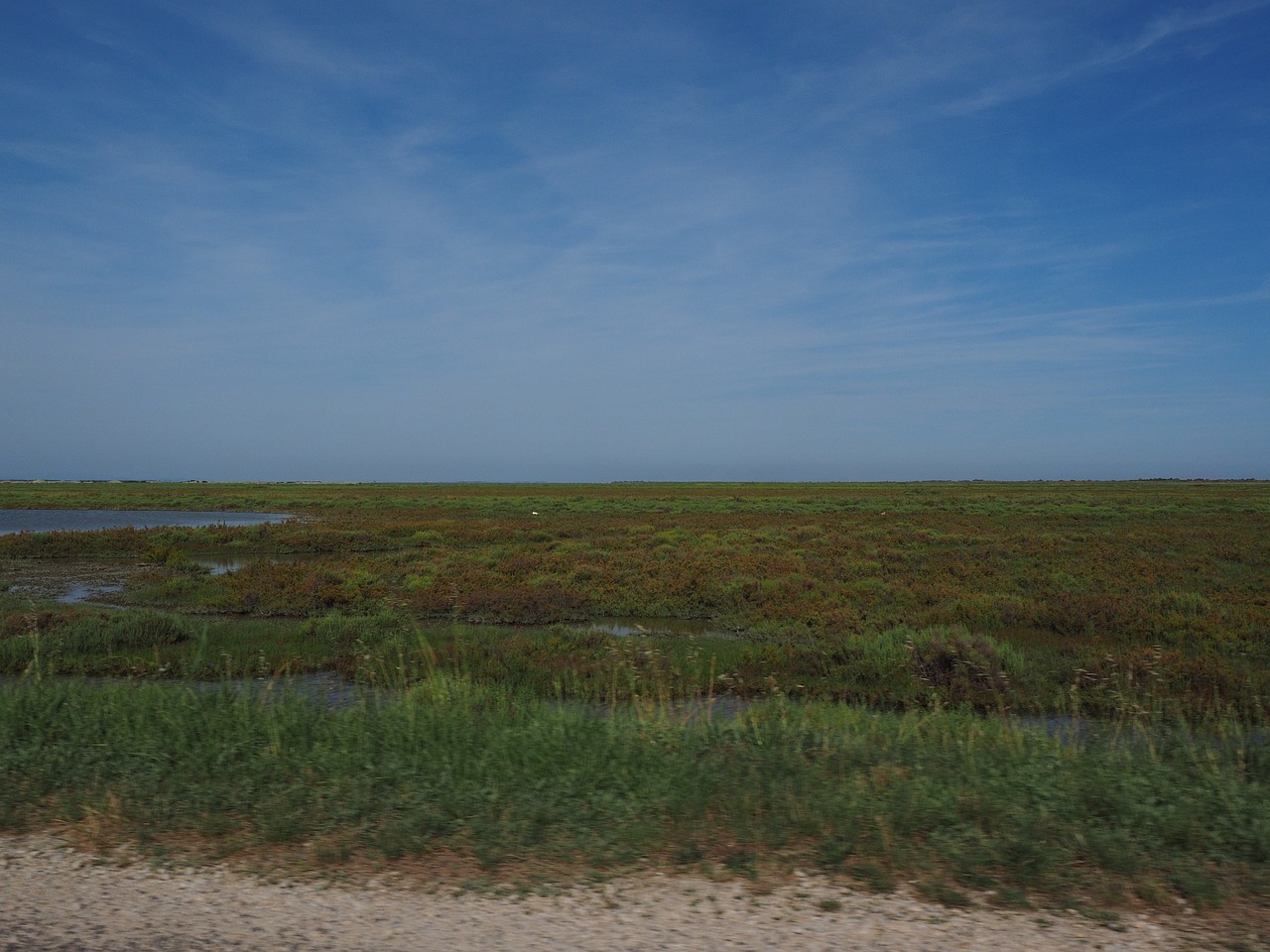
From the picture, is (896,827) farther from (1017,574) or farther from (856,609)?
(1017,574)

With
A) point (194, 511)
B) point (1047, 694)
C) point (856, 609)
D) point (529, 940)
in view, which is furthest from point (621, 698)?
point (194, 511)

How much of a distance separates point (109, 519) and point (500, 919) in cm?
6574

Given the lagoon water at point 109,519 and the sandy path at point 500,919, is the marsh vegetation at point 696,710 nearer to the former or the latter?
the sandy path at point 500,919

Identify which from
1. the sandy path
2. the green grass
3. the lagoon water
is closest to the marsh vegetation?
→ the green grass

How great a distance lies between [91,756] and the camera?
5.86m

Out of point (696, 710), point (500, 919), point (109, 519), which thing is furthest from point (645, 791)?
point (109, 519)

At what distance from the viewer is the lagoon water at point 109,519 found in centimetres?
4941

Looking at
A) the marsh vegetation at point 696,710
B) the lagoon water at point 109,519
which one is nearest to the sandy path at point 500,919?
the marsh vegetation at point 696,710

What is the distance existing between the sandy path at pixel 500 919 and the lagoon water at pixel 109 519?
4581 centimetres

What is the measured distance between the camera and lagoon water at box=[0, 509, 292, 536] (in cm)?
4941

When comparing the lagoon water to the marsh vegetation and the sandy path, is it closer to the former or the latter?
the marsh vegetation

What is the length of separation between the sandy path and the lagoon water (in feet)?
150

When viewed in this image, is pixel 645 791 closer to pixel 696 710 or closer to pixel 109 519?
pixel 696 710

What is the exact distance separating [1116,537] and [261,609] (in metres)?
33.1
